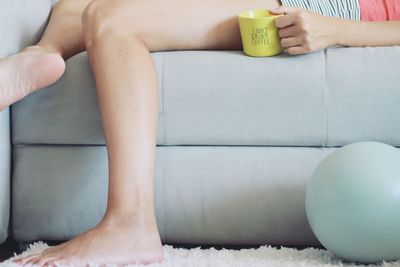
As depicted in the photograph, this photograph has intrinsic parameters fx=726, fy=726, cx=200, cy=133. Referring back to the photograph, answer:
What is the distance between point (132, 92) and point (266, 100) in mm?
267

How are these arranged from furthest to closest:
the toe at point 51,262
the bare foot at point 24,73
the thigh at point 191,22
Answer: the thigh at point 191,22 < the bare foot at point 24,73 < the toe at point 51,262

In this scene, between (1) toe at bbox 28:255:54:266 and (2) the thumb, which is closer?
(1) toe at bbox 28:255:54:266

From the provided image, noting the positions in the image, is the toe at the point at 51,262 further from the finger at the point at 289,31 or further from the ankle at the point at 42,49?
the finger at the point at 289,31

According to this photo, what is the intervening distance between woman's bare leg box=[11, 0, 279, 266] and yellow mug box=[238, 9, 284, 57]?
8cm

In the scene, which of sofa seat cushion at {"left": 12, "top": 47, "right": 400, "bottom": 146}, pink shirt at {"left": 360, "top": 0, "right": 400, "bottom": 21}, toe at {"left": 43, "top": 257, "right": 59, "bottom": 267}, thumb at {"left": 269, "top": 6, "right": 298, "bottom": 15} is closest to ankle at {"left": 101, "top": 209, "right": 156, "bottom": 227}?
toe at {"left": 43, "top": 257, "right": 59, "bottom": 267}

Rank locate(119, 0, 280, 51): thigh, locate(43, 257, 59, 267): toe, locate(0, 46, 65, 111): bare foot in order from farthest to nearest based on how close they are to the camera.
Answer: locate(119, 0, 280, 51): thigh < locate(0, 46, 65, 111): bare foot < locate(43, 257, 59, 267): toe

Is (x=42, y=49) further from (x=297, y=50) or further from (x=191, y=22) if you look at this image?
(x=297, y=50)

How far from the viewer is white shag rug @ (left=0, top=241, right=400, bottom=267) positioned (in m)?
1.23

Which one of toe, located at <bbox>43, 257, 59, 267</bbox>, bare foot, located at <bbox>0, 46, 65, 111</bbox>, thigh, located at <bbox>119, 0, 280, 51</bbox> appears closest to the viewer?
toe, located at <bbox>43, 257, 59, 267</bbox>

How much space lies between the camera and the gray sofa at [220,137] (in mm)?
1394

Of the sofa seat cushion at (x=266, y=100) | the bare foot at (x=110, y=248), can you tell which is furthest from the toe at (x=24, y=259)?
the sofa seat cushion at (x=266, y=100)

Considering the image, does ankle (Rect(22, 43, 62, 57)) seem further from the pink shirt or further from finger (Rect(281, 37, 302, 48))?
the pink shirt

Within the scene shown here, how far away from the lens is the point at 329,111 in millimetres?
1395

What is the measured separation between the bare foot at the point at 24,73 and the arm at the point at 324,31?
0.44m
